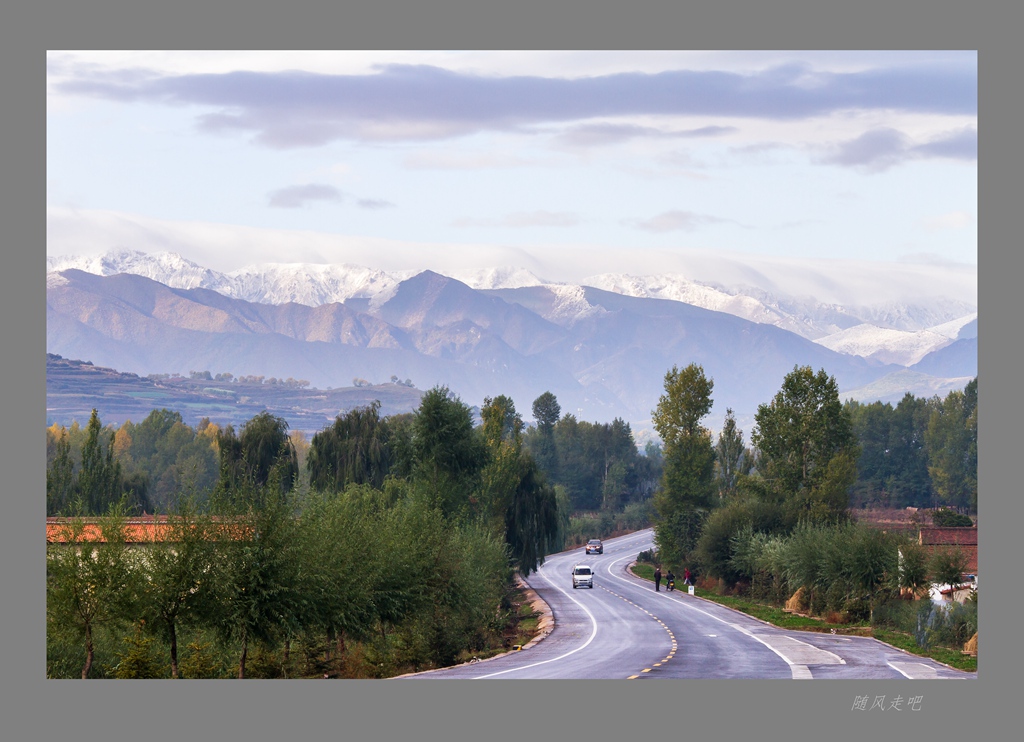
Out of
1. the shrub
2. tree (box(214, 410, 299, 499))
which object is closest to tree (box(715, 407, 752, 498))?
the shrub

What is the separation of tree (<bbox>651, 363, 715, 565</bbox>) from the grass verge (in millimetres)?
9857

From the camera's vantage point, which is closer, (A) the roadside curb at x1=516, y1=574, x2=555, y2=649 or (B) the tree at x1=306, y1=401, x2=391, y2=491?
(A) the roadside curb at x1=516, y1=574, x2=555, y2=649

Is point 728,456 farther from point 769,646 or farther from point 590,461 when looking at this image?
point 590,461

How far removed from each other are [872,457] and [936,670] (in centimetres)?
12533

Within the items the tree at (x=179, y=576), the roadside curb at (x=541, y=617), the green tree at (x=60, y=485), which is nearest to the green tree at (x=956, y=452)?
the roadside curb at (x=541, y=617)

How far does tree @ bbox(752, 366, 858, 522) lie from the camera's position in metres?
77.2

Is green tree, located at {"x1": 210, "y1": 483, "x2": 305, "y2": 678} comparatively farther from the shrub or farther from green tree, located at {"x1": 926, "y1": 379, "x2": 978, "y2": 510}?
green tree, located at {"x1": 926, "y1": 379, "x2": 978, "y2": 510}

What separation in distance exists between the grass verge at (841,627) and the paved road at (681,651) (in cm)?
67

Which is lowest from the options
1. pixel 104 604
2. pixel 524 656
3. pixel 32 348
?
pixel 524 656

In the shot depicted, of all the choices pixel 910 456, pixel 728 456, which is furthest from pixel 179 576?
pixel 910 456

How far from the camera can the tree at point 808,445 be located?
77.2 metres

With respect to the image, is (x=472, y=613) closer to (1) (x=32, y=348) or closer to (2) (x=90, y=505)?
(1) (x=32, y=348)

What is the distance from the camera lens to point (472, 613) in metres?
44.8

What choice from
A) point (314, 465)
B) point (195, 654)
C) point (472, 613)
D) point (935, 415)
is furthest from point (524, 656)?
point (935, 415)
